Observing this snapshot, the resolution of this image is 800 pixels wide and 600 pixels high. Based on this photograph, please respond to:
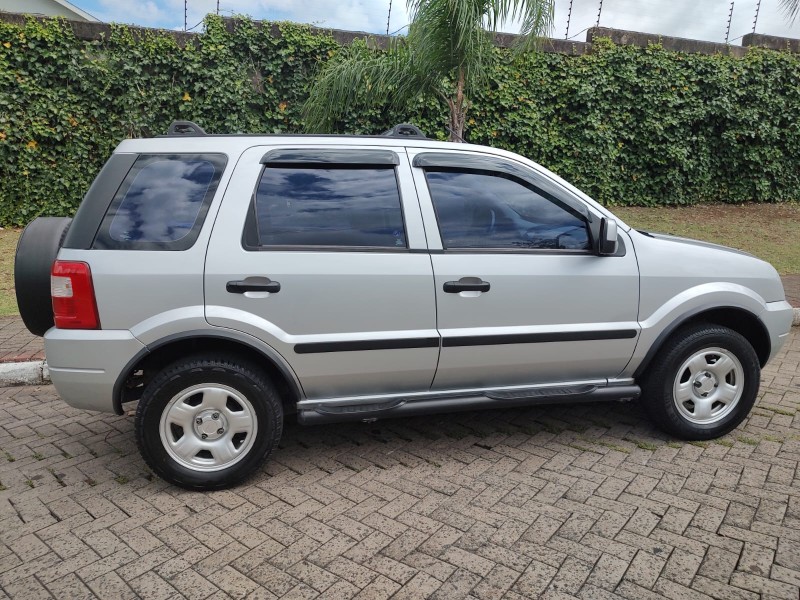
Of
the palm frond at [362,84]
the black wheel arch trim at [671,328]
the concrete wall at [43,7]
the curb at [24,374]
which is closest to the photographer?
the black wheel arch trim at [671,328]

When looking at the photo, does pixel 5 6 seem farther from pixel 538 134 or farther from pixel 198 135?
pixel 198 135

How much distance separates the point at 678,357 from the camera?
381 centimetres

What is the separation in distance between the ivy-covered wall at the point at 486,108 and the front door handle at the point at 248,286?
255 inches

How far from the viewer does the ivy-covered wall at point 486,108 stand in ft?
29.3

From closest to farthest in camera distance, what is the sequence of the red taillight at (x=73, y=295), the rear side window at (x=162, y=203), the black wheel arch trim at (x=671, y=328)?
the red taillight at (x=73, y=295), the rear side window at (x=162, y=203), the black wheel arch trim at (x=671, y=328)

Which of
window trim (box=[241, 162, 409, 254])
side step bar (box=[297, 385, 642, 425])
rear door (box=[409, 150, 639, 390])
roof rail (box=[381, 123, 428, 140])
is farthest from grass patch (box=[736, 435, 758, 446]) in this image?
roof rail (box=[381, 123, 428, 140])

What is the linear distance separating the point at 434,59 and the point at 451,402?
182 inches

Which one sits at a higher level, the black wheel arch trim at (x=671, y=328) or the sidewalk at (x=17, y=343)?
the black wheel arch trim at (x=671, y=328)

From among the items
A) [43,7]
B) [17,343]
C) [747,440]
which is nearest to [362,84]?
[17,343]

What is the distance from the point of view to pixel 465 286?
11.3 ft

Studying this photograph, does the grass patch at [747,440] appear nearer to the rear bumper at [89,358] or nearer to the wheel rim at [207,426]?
the wheel rim at [207,426]

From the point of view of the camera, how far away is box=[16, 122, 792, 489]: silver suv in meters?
3.22

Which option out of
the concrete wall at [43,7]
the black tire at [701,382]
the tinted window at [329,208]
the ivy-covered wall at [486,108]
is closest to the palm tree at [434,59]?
the ivy-covered wall at [486,108]

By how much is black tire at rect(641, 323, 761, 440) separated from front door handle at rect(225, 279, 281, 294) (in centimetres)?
237
